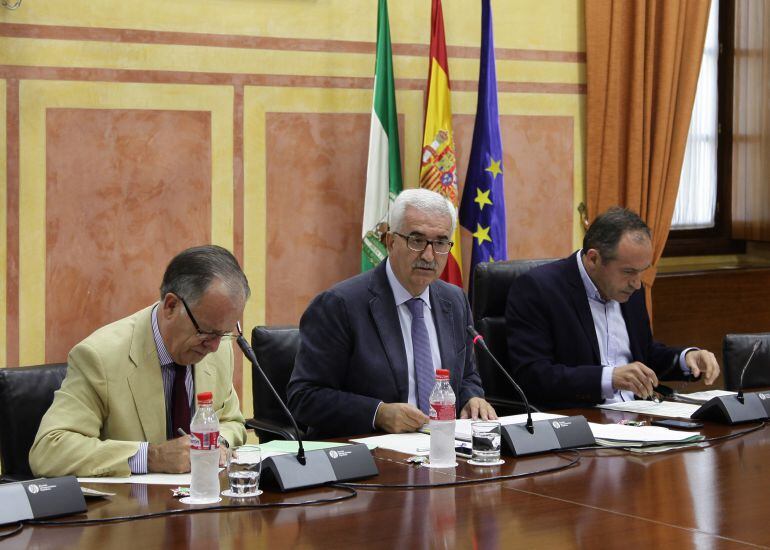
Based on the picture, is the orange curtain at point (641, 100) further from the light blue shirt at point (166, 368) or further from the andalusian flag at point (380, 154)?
the light blue shirt at point (166, 368)

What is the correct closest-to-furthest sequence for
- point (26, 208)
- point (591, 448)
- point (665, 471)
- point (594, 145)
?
point (665, 471)
point (591, 448)
point (26, 208)
point (594, 145)

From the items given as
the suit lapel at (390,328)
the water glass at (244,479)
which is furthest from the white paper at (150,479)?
the suit lapel at (390,328)

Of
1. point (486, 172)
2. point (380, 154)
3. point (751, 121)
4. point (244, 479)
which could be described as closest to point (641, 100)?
point (486, 172)

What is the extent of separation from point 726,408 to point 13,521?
82.0 inches

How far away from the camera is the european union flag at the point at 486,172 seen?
582 centimetres

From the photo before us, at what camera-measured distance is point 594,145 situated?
6309 mm

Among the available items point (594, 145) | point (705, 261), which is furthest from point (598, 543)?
point (705, 261)

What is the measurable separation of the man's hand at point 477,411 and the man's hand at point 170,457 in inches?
41.8

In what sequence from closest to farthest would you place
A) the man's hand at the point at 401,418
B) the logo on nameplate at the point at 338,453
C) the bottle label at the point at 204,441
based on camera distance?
the bottle label at the point at 204,441, the logo on nameplate at the point at 338,453, the man's hand at the point at 401,418

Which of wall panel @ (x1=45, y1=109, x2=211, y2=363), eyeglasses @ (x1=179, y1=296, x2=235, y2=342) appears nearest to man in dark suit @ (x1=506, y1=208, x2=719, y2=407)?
eyeglasses @ (x1=179, y1=296, x2=235, y2=342)

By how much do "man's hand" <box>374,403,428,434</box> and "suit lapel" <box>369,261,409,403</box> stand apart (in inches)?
11.4

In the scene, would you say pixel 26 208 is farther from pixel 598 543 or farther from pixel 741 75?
pixel 741 75

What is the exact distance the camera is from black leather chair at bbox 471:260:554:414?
4316 millimetres

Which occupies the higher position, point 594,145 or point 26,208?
point 594,145
